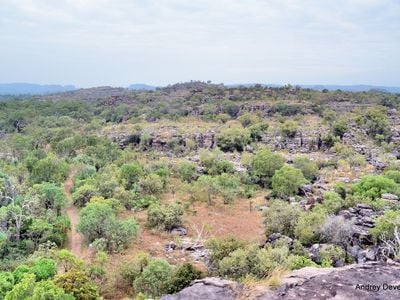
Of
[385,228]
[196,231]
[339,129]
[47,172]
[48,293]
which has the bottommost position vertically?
[196,231]

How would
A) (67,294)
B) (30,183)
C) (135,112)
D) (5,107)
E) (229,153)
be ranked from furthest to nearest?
1. (5,107)
2. (135,112)
3. (229,153)
4. (30,183)
5. (67,294)

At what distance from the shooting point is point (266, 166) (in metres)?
41.8

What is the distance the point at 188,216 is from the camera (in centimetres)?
3200

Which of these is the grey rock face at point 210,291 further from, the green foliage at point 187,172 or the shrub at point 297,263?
the green foliage at point 187,172

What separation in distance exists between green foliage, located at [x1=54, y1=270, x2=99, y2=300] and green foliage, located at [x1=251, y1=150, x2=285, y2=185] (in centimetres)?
2759

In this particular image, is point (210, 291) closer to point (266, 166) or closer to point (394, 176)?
point (394, 176)

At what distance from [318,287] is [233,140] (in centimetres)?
4835

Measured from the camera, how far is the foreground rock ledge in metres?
9.49

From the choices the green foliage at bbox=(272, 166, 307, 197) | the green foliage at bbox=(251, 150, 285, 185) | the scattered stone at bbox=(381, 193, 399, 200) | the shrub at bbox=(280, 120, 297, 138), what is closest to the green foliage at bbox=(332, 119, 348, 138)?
the shrub at bbox=(280, 120, 297, 138)

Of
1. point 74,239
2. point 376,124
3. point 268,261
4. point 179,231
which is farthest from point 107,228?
point 376,124

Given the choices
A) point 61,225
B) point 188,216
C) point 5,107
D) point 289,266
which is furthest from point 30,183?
point 5,107

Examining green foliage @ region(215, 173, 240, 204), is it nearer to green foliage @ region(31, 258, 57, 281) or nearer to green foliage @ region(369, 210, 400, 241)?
green foliage @ region(369, 210, 400, 241)

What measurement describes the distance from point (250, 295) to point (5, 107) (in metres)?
101

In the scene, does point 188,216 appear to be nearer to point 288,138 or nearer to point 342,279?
point 342,279
